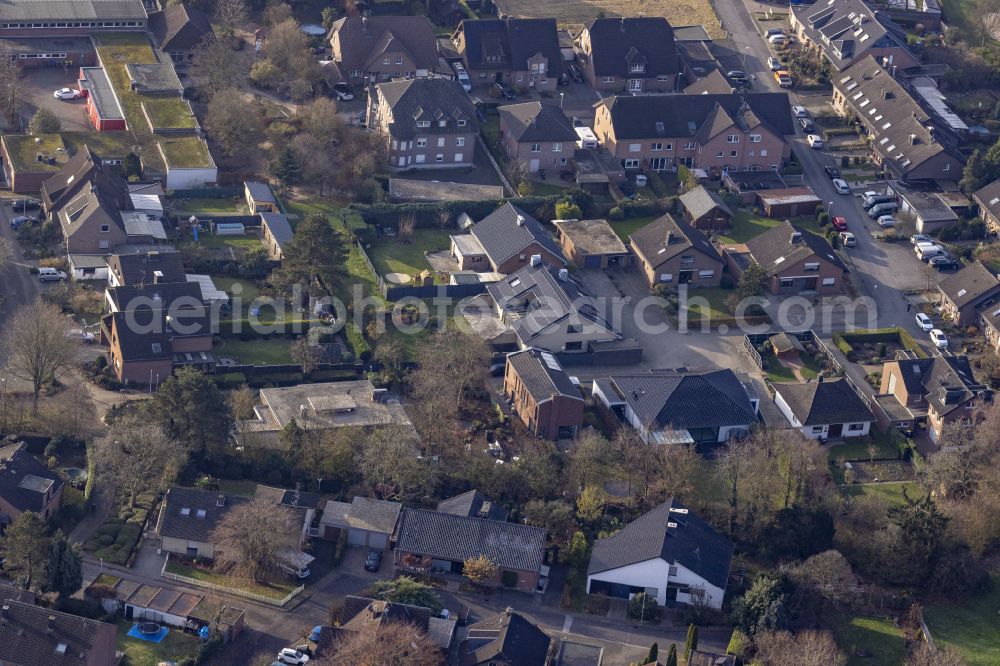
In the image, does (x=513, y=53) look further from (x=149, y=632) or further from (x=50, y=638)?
(x=50, y=638)

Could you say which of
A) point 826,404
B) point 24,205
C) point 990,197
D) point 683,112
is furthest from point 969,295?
point 24,205

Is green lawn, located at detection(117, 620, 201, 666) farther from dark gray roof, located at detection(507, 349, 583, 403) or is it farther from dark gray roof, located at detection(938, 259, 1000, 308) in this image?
dark gray roof, located at detection(938, 259, 1000, 308)

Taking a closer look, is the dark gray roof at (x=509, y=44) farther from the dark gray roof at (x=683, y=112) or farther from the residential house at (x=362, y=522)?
the residential house at (x=362, y=522)

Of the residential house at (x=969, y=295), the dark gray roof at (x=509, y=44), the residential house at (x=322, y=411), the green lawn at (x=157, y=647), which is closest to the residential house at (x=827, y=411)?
the residential house at (x=969, y=295)

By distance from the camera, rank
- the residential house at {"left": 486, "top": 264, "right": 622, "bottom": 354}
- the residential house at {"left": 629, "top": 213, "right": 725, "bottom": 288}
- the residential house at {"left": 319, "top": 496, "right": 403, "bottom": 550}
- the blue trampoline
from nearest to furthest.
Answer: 1. the blue trampoline
2. the residential house at {"left": 319, "top": 496, "right": 403, "bottom": 550}
3. the residential house at {"left": 486, "top": 264, "right": 622, "bottom": 354}
4. the residential house at {"left": 629, "top": 213, "right": 725, "bottom": 288}

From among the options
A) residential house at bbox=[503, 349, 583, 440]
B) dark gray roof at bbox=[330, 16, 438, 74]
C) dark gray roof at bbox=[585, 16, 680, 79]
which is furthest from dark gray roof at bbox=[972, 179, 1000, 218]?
dark gray roof at bbox=[330, 16, 438, 74]

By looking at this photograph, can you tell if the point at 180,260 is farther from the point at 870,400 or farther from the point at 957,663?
the point at 957,663

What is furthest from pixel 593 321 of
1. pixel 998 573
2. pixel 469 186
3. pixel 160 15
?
pixel 160 15
